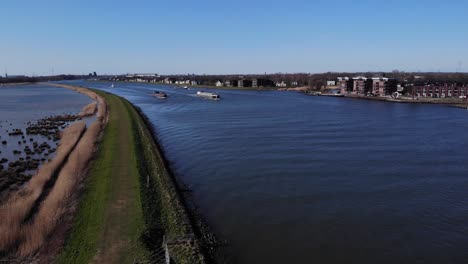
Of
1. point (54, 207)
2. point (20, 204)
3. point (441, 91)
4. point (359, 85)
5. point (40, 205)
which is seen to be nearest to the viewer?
point (54, 207)

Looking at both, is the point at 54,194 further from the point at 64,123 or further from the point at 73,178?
the point at 64,123

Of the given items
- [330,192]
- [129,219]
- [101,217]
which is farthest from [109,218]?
[330,192]

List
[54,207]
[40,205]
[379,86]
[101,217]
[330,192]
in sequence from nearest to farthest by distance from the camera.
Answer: [101,217] < [54,207] < [40,205] < [330,192] < [379,86]

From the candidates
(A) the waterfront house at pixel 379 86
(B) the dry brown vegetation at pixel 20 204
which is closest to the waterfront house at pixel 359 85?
(A) the waterfront house at pixel 379 86

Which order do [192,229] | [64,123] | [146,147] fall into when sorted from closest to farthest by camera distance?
1. [192,229]
2. [146,147]
3. [64,123]

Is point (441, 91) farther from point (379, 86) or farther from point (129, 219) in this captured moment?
point (129, 219)

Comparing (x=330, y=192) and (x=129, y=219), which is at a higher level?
(x=129, y=219)

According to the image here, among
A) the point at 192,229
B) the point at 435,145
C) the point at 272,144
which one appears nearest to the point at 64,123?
the point at 272,144
